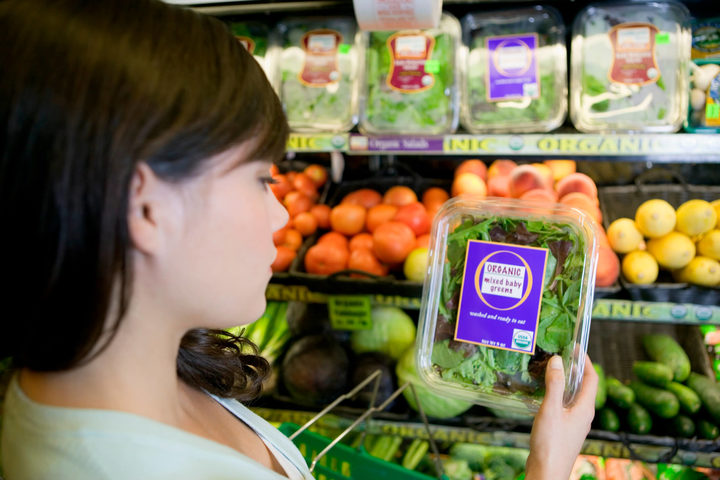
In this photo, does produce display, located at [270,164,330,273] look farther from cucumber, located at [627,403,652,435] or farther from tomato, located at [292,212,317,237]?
cucumber, located at [627,403,652,435]

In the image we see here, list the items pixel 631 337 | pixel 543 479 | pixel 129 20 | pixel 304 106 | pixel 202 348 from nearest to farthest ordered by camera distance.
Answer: pixel 129 20, pixel 543 479, pixel 202 348, pixel 304 106, pixel 631 337

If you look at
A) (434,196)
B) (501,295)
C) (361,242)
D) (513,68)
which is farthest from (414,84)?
(501,295)

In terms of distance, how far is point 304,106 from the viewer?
176 cm

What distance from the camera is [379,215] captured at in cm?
180

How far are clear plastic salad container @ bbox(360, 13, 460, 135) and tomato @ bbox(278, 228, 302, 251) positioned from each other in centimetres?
46

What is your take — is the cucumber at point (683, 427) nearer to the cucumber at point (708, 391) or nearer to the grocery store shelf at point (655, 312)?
the cucumber at point (708, 391)

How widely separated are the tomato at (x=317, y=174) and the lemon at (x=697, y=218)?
1.23 m

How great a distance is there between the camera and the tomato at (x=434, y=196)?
74.4 inches

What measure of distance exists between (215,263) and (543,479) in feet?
2.10

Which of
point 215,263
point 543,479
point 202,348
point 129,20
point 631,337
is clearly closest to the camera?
point 129,20

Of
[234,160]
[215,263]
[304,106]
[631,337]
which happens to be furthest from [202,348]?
[631,337]

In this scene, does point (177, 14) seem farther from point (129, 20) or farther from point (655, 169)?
point (655, 169)

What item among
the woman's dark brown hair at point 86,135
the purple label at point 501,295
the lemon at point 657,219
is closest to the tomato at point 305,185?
the purple label at point 501,295

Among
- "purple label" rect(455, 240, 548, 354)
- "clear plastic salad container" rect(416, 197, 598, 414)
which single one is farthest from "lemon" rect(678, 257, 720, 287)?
"purple label" rect(455, 240, 548, 354)
